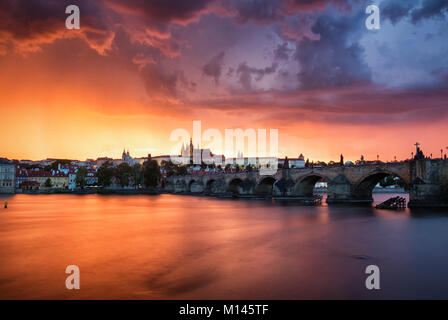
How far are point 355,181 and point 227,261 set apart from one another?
35.8 m

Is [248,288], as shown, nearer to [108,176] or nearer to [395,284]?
[395,284]

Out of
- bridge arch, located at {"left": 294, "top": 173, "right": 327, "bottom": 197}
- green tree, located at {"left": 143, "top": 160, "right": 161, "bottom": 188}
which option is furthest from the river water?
green tree, located at {"left": 143, "top": 160, "right": 161, "bottom": 188}

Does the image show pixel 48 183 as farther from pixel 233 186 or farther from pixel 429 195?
pixel 429 195

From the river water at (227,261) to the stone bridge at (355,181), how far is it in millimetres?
11316

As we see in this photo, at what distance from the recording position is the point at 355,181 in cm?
4572

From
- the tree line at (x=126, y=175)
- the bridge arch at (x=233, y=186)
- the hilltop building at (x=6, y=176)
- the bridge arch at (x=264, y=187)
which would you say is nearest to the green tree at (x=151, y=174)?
the tree line at (x=126, y=175)

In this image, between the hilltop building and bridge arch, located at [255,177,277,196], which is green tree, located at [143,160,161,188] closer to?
the hilltop building

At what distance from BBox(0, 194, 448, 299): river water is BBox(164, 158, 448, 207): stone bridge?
37.1 ft

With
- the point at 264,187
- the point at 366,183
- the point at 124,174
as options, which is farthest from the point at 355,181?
the point at 124,174

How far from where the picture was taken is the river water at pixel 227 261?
10.7m

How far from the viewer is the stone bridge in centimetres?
3544
